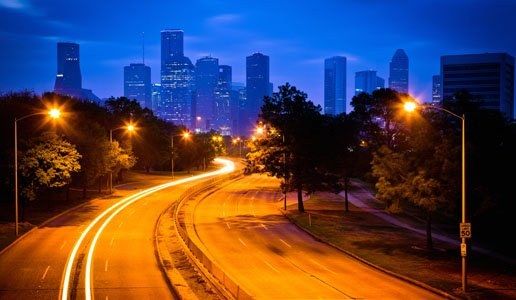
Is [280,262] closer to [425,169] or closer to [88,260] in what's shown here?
[425,169]

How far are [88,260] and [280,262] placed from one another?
11131 millimetres

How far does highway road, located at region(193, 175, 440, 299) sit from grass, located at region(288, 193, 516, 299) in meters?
1.47

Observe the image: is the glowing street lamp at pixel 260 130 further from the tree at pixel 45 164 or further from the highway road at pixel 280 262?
the tree at pixel 45 164

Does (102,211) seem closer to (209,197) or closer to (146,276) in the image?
(209,197)

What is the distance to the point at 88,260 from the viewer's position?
3209cm

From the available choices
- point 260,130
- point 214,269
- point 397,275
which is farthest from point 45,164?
point 397,275

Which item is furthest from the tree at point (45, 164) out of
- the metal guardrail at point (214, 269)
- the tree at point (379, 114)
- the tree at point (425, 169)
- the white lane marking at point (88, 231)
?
the tree at point (379, 114)

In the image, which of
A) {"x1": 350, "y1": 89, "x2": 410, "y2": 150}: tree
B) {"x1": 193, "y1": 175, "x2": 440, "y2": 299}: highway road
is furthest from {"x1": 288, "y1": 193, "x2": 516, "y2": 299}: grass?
{"x1": 350, "y1": 89, "x2": 410, "y2": 150}: tree

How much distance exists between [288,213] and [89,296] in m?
33.4

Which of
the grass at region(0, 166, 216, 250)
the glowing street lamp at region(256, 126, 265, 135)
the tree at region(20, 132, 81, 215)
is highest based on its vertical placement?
the glowing street lamp at region(256, 126, 265, 135)

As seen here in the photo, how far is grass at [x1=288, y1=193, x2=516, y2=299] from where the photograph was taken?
88.8 feet

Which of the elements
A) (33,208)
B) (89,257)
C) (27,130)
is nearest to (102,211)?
(33,208)

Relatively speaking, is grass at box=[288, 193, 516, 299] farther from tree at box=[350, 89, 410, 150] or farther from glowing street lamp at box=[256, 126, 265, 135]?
tree at box=[350, 89, 410, 150]

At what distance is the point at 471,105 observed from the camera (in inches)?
1502
